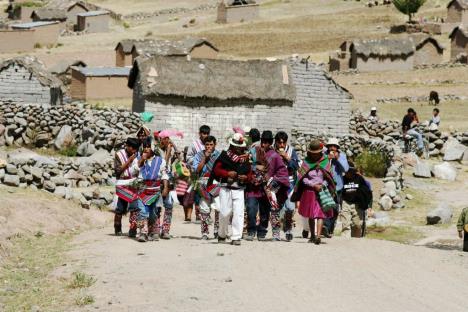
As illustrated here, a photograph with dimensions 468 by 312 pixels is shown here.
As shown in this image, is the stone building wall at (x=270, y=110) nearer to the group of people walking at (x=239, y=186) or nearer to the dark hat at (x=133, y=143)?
the group of people walking at (x=239, y=186)

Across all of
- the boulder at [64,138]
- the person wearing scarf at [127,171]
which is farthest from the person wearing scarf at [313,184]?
the boulder at [64,138]

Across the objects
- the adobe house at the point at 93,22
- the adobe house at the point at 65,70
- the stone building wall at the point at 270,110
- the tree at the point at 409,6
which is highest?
the tree at the point at 409,6

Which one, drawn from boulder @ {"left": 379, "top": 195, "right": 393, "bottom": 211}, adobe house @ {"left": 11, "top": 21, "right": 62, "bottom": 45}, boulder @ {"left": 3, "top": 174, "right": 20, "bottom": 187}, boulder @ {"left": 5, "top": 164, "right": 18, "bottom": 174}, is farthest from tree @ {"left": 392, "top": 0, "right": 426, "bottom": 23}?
boulder @ {"left": 3, "top": 174, "right": 20, "bottom": 187}

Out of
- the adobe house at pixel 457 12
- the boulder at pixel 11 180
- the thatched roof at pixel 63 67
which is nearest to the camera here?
the boulder at pixel 11 180

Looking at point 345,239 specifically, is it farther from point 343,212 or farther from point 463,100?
point 463,100

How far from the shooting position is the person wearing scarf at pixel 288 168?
17219 mm

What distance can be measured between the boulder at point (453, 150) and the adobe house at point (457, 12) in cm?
4127

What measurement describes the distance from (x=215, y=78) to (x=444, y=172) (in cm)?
690

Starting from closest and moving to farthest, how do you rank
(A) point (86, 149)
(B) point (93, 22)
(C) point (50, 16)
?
(A) point (86, 149)
(C) point (50, 16)
(B) point (93, 22)

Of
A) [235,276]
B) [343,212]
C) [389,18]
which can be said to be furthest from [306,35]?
[235,276]

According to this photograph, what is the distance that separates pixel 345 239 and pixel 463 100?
29324 millimetres

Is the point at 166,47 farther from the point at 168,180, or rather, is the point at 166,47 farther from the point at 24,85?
the point at 168,180

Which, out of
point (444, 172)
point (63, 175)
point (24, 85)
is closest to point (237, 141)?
point (63, 175)

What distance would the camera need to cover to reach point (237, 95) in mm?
32312
